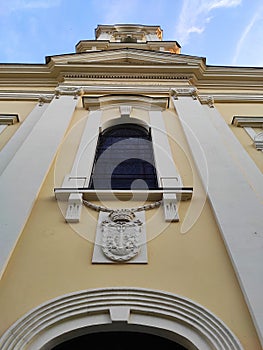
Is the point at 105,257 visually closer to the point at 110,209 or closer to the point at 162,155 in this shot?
the point at 110,209

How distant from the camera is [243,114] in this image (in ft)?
32.5

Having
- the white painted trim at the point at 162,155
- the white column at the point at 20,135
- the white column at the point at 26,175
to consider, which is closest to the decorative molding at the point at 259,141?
the white painted trim at the point at 162,155

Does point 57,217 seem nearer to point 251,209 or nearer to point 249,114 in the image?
point 251,209

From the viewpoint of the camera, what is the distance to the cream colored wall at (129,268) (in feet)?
12.8

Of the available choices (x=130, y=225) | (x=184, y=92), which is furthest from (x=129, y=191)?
(x=184, y=92)

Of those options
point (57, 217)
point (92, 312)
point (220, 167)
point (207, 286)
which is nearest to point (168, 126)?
point (220, 167)

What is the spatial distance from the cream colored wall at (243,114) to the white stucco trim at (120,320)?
433cm

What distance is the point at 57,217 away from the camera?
5.27 metres

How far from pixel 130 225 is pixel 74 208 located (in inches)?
39.1

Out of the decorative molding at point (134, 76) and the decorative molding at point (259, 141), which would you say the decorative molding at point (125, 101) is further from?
the decorative molding at point (259, 141)

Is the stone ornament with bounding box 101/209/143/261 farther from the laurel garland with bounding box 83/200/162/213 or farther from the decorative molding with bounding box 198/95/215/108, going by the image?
the decorative molding with bounding box 198/95/215/108

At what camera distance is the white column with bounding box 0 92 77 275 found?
15.6 feet

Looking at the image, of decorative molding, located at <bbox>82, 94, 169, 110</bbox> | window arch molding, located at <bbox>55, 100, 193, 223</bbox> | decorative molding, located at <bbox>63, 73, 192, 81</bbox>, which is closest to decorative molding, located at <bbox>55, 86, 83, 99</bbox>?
decorative molding, located at <bbox>82, 94, 169, 110</bbox>

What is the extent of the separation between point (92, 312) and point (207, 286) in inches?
55.3
